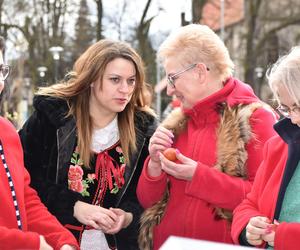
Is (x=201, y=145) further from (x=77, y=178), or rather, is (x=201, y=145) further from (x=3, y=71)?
(x=3, y=71)

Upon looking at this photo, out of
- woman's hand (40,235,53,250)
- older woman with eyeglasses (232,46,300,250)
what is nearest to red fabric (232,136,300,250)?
older woman with eyeglasses (232,46,300,250)

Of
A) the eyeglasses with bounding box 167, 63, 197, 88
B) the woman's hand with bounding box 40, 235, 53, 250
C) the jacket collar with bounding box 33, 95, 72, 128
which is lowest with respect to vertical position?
the woman's hand with bounding box 40, 235, 53, 250

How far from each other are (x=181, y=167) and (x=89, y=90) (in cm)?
90

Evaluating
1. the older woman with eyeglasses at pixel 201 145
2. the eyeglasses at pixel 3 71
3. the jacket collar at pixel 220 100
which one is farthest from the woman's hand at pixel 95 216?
the eyeglasses at pixel 3 71

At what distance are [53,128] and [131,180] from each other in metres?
0.58

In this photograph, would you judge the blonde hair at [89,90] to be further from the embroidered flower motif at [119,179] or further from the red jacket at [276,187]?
the red jacket at [276,187]

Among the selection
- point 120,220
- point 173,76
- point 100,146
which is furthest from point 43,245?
point 173,76

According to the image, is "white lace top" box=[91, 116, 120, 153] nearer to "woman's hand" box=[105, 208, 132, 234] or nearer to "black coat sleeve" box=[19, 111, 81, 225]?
"black coat sleeve" box=[19, 111, 81, 225]

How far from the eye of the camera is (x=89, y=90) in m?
3.59

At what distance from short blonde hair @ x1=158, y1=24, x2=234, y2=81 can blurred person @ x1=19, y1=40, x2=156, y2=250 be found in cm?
37

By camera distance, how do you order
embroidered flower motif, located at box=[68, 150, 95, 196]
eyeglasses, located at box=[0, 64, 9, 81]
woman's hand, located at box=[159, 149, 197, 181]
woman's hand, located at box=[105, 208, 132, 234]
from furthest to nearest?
1. embroidered flower motif, located at box=[68, 150, 95, 196]
2. woman's hand, located at box=[105, 208, 132, 234]
3. woman's hand, located at box=[159, 149, 197, 181]
4. eyeglasses, located at box=[0, 64, 9, 81]

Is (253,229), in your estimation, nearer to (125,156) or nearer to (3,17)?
(125,156)

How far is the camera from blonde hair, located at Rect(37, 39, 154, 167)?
3.44 metres

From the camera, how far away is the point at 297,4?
88.8 ft
